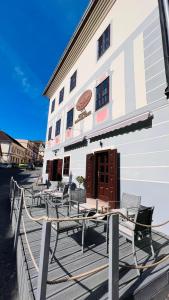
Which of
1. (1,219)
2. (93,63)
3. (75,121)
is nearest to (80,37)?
(93,63)

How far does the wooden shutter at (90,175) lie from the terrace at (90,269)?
3.48 m

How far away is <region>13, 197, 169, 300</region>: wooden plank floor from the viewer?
82.9 inches

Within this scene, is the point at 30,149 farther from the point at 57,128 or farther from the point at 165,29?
the point at 165,29

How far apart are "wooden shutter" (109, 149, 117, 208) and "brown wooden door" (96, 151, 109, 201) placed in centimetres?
58

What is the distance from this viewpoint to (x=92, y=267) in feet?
8.58

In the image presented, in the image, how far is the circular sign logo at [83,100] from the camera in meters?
8.68

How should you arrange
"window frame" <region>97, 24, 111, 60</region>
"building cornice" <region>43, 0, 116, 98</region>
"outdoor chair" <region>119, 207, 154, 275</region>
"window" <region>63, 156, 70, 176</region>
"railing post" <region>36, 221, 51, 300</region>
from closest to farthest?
"railing post" <region>36, 221, 51, 300</region>
"outdoor chair" <region>119, 207, 154, 275</region>
"window frame" <region>97, 24, 111, 60</region>
"building cornice" <region>43, 0, 116, 98</region>
"window" <region>63, 156, 70, 176</region>

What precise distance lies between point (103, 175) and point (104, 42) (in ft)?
22.8

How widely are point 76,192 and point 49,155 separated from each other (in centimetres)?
921

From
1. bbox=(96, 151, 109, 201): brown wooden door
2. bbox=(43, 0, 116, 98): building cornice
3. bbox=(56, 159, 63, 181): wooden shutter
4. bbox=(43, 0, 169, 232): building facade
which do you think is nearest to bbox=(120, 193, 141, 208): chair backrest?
bbox=(43, 0, 169, 232): building facade

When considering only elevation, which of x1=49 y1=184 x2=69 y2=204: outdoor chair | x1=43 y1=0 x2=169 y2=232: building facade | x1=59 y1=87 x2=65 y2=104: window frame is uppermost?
x1=59 y1=87 x2=65 y2=104: window frame

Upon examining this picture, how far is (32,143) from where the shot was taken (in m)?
78.4

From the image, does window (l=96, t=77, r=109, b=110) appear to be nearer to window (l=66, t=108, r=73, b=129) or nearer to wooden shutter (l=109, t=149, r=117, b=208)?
wooden shutter (l=109, t=149, r=117, b=208)

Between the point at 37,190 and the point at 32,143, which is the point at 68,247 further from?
the point at 32,143
